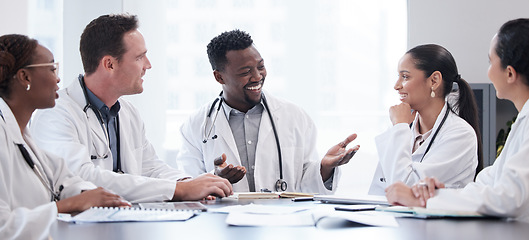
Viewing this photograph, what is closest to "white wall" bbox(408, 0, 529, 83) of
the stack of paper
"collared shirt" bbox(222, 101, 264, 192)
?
"collared shirt" bbox(222, 101, 264, 192)

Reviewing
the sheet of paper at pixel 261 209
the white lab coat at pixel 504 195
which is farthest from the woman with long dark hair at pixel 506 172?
the sheet of paper at pixel 261 209

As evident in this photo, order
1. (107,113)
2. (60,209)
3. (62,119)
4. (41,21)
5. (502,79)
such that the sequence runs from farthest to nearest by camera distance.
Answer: (41,21)
(107,113)
(62,119)
(502,79)
(60,209)

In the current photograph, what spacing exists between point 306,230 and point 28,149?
93cm

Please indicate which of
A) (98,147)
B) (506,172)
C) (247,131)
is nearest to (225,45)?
(247,131)

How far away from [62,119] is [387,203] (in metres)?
1.27

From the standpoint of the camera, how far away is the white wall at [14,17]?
150 inches

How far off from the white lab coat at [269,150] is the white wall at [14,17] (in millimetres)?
1600

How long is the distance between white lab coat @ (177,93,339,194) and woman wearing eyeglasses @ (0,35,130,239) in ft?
3.25

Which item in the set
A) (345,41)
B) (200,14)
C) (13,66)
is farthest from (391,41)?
(13,66)

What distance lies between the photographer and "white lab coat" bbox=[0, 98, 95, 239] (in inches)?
56.0

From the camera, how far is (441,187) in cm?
182

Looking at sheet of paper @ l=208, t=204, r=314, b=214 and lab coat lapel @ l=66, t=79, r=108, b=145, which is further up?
lab coat lapel @ l=66, t=79, r=108, b=145

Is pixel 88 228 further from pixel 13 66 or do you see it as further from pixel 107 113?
pixel 107 113

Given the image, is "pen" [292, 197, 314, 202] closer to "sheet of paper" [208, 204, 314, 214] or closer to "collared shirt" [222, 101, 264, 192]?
"sheet of paper" [208, 204, 314, 214]
